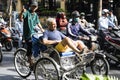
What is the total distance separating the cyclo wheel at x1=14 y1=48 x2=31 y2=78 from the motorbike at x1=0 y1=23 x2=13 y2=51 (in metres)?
5.89

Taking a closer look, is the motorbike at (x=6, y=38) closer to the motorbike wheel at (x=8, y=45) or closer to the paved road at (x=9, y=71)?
the motorbike wheel at (x=8, y=45)

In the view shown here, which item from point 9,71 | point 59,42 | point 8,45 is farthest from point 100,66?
point 8,45

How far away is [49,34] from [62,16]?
14.3 ft

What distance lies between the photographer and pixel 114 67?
10844 mm

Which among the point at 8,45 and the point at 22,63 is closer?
the point at 22,63

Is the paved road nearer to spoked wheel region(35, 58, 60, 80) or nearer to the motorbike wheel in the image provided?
spoked wheel region(35, 58, 60, 80)

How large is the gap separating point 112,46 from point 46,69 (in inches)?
138

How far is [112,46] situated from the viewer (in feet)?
34.2

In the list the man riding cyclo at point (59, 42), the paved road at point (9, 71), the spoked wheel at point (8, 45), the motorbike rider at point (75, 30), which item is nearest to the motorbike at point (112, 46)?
the paved road at point (9, 71)

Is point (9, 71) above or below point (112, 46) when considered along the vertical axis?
below

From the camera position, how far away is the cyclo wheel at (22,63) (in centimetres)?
856

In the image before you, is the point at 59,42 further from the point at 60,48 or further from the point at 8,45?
the point at 8,45

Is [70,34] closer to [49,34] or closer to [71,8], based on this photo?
[49,34]

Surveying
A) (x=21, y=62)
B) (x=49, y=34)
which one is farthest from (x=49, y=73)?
(x=21, y=62)
